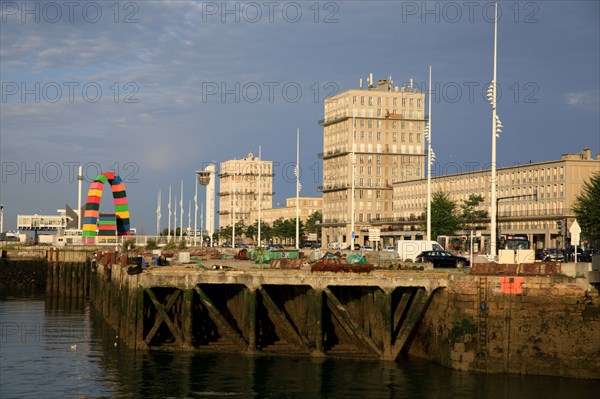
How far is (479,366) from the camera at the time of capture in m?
41.9

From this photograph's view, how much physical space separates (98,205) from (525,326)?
344ft

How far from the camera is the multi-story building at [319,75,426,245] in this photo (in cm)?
18438

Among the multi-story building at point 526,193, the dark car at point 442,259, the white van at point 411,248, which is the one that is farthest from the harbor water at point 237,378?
the multi-story building at point 526,193

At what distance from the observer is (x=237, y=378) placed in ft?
136

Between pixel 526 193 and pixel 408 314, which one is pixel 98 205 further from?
pixel 408 314

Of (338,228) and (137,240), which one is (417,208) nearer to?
(338,228)

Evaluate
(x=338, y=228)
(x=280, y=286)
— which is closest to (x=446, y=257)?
(x=280, y=286)

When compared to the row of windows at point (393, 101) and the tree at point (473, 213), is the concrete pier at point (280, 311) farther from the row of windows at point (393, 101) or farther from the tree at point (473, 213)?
the row of windows at point (393, 101)

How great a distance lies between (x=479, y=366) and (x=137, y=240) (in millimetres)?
122667

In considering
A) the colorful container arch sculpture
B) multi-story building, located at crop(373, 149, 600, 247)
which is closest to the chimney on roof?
multi-story building, located at crop(373, 149, 600, 247)

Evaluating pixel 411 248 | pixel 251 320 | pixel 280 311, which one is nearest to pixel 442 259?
pixel 411 248

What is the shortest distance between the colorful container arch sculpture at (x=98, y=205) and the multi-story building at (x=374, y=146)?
55.0m

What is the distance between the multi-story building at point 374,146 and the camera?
184 m

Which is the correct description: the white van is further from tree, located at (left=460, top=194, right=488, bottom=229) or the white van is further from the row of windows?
the row of windows
